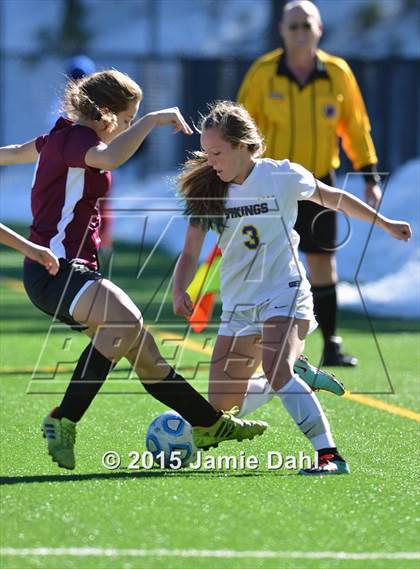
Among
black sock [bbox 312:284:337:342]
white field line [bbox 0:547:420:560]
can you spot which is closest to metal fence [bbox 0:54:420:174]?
black sock [bbox 312:284:337:342]

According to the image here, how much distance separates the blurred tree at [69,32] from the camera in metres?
43.0

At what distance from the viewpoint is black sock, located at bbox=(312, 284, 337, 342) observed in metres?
9.77

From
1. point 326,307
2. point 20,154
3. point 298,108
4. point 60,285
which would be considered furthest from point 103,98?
point 326,307

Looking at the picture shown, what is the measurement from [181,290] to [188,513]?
1286 millimetres

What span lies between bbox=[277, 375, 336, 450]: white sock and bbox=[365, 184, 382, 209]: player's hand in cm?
368

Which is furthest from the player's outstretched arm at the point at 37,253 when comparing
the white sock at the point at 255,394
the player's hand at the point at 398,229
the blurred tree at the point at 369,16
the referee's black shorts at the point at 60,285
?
the blurred tree at the point at 369,16

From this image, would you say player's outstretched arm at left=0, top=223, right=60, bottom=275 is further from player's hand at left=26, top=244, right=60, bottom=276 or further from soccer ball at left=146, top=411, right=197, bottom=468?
soccer ball at left=146, top=411, right=197, bottom=468

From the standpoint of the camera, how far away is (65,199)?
20.0 ft

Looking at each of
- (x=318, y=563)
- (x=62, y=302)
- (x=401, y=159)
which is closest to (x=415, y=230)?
(x=401, y=159)

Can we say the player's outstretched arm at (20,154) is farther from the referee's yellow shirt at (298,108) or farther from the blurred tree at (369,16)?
the blurred tree at (369,16)

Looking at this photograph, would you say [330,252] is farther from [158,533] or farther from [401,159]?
[401,159]

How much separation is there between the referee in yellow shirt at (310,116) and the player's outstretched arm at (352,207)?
9.73 feet

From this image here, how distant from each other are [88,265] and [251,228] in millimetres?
760

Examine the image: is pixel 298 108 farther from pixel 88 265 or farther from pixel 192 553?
pixel 192 553
